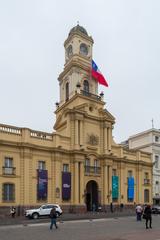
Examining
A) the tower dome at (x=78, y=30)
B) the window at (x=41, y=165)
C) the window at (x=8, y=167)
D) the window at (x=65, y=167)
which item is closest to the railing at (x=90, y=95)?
the tower dome at (x=78, y=30)

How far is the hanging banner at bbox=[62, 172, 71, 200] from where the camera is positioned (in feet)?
165

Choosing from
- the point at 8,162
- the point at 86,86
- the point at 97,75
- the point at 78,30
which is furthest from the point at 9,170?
the point at 78,30

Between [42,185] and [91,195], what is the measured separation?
443 inches

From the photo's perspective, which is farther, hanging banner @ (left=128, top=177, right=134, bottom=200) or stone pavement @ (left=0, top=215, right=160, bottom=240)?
hanging banner @ (left=128, top=177, right=134, bottom=200)

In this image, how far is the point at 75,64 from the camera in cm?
5856

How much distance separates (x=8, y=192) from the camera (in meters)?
44.2

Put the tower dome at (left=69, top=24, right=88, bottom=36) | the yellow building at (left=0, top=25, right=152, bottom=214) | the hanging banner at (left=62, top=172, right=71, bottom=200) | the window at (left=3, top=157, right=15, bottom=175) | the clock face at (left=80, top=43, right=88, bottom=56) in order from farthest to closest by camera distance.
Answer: the clock face at (left=80, top=43, right=88, bottom=56), the tower dome at (left=69, top=24, right=88, bottom=36), the hanging banner at (left=62, top=172, right=71, bottom=200), the yellow building at (left=0, top=25, right=152, bottom=214), the window at (left=3, top=157, right=15, bottom=175)

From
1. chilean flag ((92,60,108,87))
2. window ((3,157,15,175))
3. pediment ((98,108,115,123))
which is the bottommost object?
window ((3,157,15,175))

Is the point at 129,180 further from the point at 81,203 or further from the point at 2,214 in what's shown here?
the point at 2,214

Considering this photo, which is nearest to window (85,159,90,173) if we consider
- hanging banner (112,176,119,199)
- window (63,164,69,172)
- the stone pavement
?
window (63,164,69,172)

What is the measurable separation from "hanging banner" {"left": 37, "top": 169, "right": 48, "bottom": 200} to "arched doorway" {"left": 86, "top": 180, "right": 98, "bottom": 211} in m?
9.25

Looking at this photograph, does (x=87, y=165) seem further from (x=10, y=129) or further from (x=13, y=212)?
(x=13, y=212)

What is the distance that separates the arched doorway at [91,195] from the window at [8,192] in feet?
47.3

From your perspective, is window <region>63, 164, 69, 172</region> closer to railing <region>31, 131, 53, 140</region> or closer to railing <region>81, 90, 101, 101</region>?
railing <region>31, 131, 53, 140</region>
